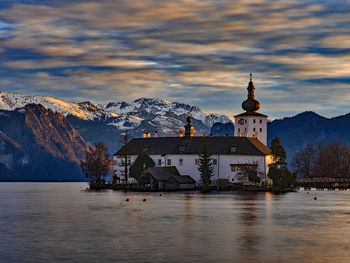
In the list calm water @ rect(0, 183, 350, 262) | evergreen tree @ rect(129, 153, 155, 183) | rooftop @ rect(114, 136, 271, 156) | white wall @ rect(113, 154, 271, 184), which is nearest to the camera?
calm water @ rect(0, 183, 350, 262)

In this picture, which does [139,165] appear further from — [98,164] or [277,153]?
[277,153]

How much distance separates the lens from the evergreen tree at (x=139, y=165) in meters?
174

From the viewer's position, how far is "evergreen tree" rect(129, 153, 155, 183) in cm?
17400

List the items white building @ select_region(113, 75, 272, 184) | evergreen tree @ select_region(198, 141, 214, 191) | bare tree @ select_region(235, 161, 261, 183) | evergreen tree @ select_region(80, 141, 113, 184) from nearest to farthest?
bare tree @ select_region(235, 161, 261, 183) < evergreen tree @ select_region(198, 141, 214, 191) < white building @ select_region(113, 75, 272, 184) < evergreen tree @ select_region(80, 141, 113, 184)

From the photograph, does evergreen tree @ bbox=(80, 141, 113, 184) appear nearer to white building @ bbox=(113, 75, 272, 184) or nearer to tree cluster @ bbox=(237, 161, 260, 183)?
white building @ bbox=(113, 75, 272, 184)

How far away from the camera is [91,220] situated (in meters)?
74.1

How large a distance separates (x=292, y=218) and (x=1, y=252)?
4038cm

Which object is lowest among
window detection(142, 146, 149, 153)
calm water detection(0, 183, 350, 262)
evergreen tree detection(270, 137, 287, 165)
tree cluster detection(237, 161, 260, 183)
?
calm water detection(0, 183, 350, 262)

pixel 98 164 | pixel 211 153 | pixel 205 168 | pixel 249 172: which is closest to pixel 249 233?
pixel 205 168

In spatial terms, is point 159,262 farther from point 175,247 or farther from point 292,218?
point 292,218

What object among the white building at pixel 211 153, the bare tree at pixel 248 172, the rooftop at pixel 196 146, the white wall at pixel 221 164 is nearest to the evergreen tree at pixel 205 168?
the white building at pixel 211 153

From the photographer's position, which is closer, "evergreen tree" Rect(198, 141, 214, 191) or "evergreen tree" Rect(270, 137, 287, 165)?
"evergreen tree" Rect(270, 137, 287, 165)

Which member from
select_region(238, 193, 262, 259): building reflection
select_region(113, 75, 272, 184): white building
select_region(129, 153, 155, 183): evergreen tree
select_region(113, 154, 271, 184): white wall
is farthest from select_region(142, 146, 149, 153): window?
select_region(238, 193, 262, 259): building reflection

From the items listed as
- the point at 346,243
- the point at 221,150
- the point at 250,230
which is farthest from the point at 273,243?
the point at 221,150
